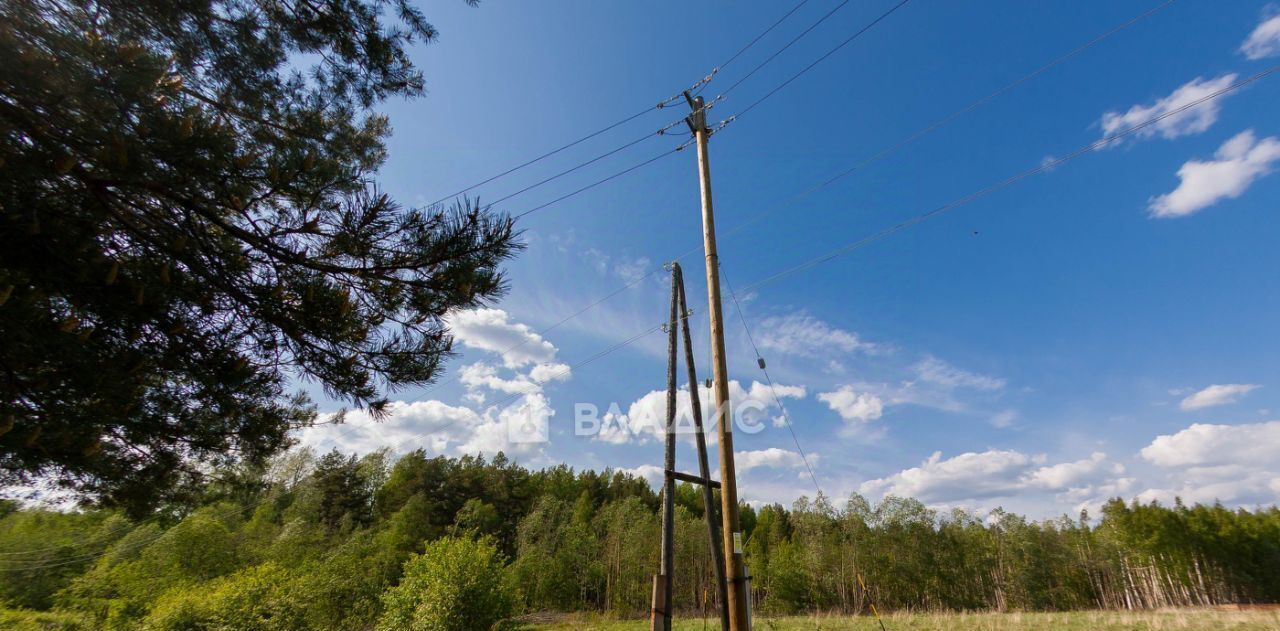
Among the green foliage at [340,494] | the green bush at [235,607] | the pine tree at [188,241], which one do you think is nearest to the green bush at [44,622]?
the green bush at [235,607]

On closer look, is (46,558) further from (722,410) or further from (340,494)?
(722,410)

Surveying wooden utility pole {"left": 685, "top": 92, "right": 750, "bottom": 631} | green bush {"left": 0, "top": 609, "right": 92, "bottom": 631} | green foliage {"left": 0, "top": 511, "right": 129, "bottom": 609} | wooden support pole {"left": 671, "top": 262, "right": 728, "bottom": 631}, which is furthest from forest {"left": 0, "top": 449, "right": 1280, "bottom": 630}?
wooden utility pole {"left": 685, "top": 92, "right": 750, "bottom": 631}

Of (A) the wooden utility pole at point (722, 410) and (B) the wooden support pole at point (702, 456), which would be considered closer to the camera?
(A) the wooden utility pole at point (722, 410)

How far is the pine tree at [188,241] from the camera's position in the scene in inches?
90.7

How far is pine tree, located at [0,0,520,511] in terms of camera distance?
2303 millimetres

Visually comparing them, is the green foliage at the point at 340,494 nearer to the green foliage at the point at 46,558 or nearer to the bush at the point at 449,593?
the green foliage at the point at 46,558

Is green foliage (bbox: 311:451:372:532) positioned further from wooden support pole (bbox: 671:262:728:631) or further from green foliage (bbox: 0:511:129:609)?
wooden support pole (bbox: 671:262:728:631)

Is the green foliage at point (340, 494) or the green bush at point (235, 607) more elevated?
A: the green foliage at point (340, 494)

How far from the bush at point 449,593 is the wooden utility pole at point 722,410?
46.7 ft

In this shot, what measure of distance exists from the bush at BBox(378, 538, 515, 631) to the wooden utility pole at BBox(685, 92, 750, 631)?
14.2m

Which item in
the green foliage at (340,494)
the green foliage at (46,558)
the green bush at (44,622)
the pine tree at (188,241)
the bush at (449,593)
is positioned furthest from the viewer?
the green foliage at (340,494)

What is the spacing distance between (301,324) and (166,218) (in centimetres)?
91

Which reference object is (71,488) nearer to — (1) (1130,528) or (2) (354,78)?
(2) (354,78)

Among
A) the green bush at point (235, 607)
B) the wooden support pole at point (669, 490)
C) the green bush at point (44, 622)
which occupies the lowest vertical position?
the green bush at point (44, 622)
